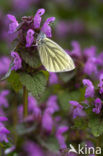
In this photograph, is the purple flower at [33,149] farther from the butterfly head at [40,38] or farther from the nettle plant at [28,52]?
the butterfly head at [40,38]

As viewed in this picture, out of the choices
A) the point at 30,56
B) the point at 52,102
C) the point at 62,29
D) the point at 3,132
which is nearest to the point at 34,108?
the point at 52,102

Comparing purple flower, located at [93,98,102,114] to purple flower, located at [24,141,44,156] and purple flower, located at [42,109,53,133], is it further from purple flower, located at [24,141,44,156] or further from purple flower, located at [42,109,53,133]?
purple flower, located at [24,141,44,156]

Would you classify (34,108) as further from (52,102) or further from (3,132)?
(3,132)

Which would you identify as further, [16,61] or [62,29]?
[62,29]

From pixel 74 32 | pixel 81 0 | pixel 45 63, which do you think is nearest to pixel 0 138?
pixel 45 63

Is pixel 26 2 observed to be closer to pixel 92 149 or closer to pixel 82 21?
pixel 82 21

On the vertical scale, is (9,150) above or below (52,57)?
below

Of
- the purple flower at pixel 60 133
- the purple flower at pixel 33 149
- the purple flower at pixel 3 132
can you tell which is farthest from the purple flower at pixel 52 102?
the purple flower at pixel 3 132
